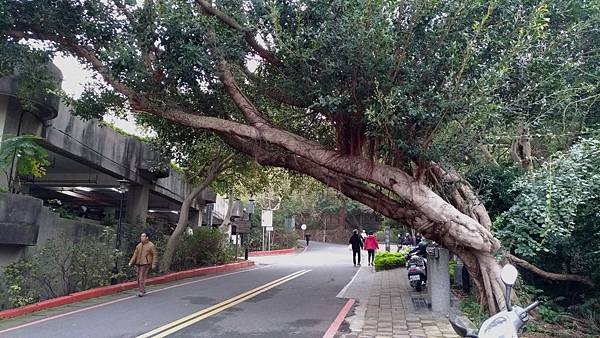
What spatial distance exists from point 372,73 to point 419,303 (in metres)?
5.42

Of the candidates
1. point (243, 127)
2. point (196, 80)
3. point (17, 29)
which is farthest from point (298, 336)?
point (17, 29)

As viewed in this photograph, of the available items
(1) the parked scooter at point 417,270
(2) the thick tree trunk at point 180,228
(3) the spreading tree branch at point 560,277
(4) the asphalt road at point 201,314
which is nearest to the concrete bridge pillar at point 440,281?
(3) the spreading tree branch at point 560,277

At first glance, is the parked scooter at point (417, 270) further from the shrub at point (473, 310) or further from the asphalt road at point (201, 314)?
the asphalt road at point (201, 314)

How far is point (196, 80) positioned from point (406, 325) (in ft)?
21.2

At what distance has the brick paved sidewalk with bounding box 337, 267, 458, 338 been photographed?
7.41 meters

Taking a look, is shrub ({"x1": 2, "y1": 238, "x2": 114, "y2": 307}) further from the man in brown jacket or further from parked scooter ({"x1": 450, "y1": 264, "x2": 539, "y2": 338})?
parked scooter ({"x1": 450, "y1": 264, "x2": 539, "y2": 338})

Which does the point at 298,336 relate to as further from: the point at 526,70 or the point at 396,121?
the point at 526,70

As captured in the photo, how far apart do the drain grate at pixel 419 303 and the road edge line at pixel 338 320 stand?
1.39m

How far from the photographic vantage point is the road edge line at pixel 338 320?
24.4ft

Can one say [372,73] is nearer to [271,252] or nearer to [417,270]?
[417,270]

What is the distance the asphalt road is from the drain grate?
5.37ft

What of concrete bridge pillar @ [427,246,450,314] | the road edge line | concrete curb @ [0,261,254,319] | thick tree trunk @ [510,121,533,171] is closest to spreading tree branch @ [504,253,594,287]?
concrete bridge pillar @ [427,246,450,314]

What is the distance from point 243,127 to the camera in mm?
9672

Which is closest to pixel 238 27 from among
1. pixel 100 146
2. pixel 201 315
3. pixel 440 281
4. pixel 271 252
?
pixel 201 315
